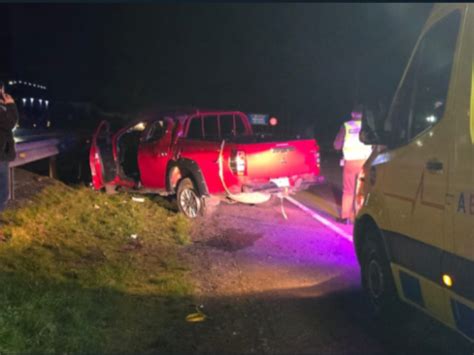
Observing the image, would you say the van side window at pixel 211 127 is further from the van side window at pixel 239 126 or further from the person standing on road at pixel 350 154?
the person standing on road at pixel 350 154

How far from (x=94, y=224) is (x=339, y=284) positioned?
397 centimetres

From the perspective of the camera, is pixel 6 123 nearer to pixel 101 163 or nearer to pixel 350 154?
pixel 101 163

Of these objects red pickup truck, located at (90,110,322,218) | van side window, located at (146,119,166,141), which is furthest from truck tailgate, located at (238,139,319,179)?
van side window, located at (146,119,166,141)

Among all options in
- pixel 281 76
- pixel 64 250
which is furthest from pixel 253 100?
pixel 64 250

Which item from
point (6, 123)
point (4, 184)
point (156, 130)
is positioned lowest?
point (4, 184)

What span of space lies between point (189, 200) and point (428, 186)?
234 inches

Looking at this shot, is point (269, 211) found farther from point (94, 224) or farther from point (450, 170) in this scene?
point (450, 170)

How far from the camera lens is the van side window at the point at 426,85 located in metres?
4.03

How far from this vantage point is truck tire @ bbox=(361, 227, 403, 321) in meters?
4.79

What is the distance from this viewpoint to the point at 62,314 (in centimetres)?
477

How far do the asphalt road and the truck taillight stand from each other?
0.98 metres

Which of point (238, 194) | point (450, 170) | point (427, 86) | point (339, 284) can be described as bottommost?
point (339, 284)

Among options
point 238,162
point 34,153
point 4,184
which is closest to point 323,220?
point 238,162

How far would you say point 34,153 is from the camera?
10383 mm
